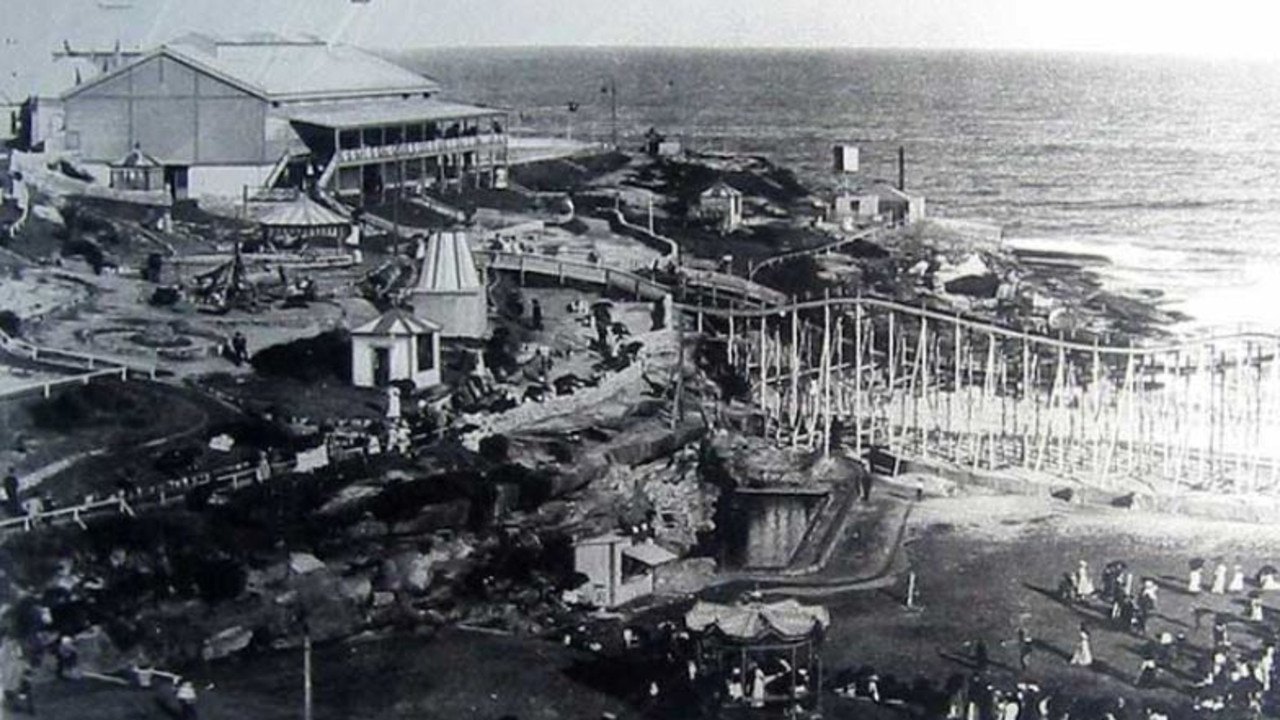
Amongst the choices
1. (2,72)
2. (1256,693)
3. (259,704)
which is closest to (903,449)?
(1256,693)

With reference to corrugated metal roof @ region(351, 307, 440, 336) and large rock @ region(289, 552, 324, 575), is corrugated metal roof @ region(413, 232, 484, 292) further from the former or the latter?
large rock @ region(289, 552, 324, 575)

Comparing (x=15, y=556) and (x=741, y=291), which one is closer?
(x=15, y=556)

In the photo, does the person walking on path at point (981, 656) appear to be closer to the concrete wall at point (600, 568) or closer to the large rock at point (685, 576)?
the large rock at point (685, 576)

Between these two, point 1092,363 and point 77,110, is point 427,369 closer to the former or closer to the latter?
point 77,110

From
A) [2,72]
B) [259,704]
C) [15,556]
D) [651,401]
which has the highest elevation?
[2,72]

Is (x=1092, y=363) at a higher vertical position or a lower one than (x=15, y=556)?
higher

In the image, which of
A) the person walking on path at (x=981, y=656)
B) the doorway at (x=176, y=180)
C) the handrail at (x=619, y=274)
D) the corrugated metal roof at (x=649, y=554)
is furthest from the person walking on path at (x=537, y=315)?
the person walking on path at (x=981, y=656)

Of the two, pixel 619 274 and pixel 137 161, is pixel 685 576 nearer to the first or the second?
pixel 619 274
